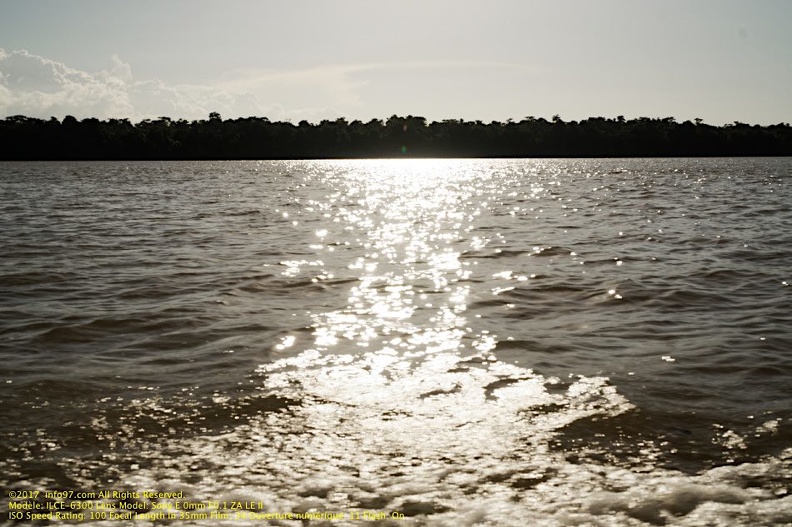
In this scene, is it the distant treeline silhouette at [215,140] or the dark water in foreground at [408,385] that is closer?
the dark water in foreground at [408,385]

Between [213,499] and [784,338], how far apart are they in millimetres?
7237

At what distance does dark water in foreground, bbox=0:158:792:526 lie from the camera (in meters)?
4.53

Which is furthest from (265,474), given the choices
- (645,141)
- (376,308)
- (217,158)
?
(645,141)

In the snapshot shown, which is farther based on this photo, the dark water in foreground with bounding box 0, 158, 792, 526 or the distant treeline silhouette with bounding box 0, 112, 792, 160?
the distant treeline silhouette with bounding box 0, 112, 792, 160

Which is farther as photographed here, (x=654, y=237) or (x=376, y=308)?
(x=654, y=237)

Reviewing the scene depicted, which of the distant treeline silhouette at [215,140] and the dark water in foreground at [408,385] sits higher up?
the distant treeline silhouette at [215,140]

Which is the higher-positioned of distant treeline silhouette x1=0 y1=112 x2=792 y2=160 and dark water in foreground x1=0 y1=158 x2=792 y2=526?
distant treeline silhouette x1=0 y1=112 x2=792 y2=160

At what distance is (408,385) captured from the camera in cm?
678

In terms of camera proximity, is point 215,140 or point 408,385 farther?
point 215,140

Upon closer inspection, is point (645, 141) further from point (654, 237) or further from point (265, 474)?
point (265, 474)

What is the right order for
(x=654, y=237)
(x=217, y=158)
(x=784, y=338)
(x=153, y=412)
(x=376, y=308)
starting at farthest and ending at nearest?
(x=217, y=158) → (x=654, y=237) → (x=376, y=308) → (x=784, y=338) → (x=153, y=412)

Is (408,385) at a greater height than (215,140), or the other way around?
(215,140)

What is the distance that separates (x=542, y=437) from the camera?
542cm

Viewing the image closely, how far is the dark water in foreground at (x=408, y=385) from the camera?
4531mm
